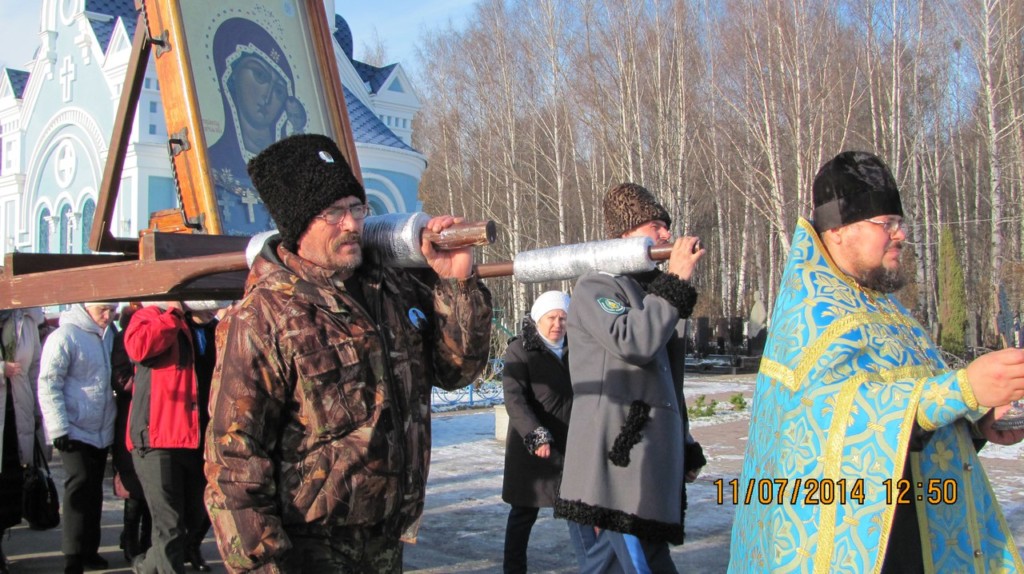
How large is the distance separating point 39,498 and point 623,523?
428 cm

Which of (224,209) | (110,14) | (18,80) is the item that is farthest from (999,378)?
(18,80)

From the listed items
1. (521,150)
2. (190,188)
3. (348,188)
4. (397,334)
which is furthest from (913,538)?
(521,150)

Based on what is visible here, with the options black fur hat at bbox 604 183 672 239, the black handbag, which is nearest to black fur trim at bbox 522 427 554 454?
black fur hat at bbox 604 183 672 239

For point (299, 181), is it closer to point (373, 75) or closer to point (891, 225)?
point (891, 225)

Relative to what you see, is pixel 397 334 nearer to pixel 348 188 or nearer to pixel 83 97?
pixel 348 188

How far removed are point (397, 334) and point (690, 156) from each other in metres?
27.7

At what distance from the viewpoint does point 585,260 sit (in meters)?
2.08

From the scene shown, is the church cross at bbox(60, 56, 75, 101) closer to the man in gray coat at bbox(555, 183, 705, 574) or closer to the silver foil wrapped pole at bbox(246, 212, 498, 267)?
the man in gray coat at bbox(555, 183, 705, 574)

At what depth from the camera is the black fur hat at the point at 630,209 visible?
3408 millimetres

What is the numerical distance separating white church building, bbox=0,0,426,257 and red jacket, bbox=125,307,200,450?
39.3 ft

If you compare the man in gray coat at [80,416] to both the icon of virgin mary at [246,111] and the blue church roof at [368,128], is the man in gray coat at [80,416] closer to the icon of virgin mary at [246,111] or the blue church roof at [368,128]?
the icon of virgin mary at [246,111]

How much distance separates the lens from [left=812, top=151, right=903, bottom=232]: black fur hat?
2623 mm

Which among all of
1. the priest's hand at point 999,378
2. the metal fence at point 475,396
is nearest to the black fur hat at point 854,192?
the priest's hand at point 999,378

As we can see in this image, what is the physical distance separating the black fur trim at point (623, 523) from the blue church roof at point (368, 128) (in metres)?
16.2
